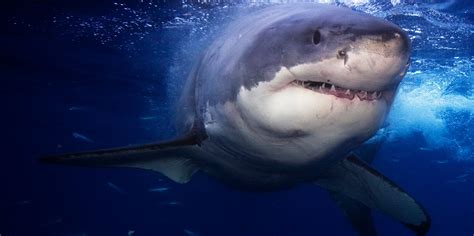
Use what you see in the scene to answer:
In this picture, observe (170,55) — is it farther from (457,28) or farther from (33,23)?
(457,28)

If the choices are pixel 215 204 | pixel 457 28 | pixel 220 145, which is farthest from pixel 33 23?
pixel 215 204

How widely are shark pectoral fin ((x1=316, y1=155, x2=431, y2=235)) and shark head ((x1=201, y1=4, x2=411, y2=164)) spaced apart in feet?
5.86

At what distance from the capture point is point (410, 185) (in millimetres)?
67188

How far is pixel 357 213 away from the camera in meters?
7.31

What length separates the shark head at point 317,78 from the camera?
2.39 meters

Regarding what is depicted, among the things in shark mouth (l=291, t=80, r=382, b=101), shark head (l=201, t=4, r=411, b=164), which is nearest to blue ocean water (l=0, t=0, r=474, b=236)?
shark head (l=201, t=4, r=411, b=164)

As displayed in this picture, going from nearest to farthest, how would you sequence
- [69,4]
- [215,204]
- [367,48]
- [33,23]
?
[367,48]
[69,4]
[33,23]
[215,204]

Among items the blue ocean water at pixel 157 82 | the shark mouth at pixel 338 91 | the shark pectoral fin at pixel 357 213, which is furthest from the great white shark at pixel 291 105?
the blue ocean water at pixel 157 82

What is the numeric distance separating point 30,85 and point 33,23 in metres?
13.7

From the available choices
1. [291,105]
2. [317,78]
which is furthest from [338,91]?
[291,105]

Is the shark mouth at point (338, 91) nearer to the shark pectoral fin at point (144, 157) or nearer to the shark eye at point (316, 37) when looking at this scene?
the shark eye at point (316, 37)

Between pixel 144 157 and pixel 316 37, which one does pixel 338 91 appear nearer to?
pixel 316 37

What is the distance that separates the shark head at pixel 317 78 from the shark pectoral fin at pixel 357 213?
3726 mm

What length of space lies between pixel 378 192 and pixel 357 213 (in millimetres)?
1982
